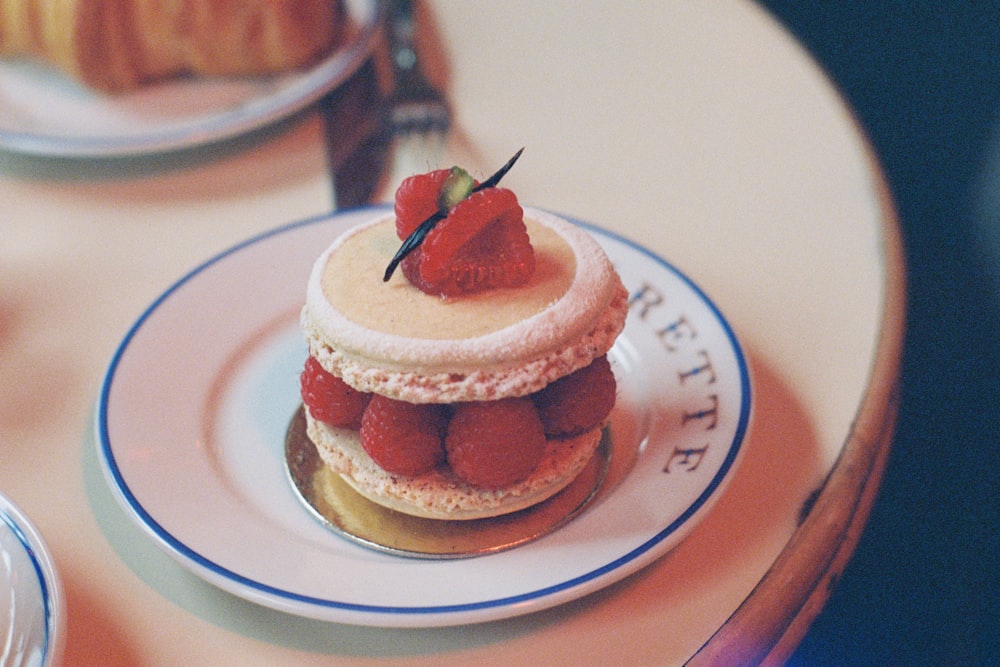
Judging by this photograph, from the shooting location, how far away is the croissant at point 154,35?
1862 millimetres

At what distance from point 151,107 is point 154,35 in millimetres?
169

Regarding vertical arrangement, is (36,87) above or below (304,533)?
above

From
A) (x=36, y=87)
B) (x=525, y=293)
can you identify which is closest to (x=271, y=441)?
(x=525, y=293)

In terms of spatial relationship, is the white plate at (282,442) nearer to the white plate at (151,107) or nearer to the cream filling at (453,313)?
the cream filling at (453,313)

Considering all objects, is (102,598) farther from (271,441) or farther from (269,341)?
(269,341)

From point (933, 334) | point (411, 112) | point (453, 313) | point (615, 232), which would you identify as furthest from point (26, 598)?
point (933, 334)

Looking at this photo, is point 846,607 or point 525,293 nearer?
point 525,293

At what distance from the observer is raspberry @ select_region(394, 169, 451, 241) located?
0.99 meters

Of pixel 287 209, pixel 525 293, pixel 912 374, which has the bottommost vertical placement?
pixel 912 374

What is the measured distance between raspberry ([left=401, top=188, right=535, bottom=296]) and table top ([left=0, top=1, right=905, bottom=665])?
37 cm

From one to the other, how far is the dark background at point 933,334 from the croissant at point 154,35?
1.64m

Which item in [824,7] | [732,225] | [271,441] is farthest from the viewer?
[824,7]

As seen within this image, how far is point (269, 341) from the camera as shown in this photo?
51.1 inches

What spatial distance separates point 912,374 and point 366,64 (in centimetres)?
165
